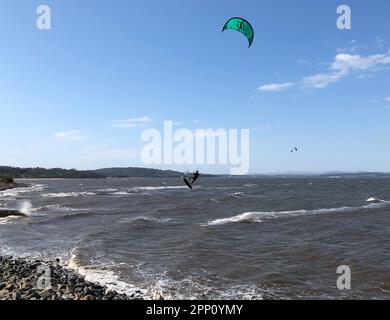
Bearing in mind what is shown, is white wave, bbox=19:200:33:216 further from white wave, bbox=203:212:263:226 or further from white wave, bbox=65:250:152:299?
white wave, bbox=65:250:152:299

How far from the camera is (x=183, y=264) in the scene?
1981 centimetres

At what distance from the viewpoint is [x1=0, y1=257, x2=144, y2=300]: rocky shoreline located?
13.6m

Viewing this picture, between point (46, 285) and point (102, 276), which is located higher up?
point (46, 285)

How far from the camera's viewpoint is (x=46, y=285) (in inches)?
597

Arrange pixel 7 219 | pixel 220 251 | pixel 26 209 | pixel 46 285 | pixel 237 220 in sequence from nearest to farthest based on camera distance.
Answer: pixel 46 285 < pixel 220 251 < pixel 237 220 < pixel 7 219 < pixel 26 209

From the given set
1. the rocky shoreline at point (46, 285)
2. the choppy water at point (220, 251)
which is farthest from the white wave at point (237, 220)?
the rocky shoreline at point (46, 285)

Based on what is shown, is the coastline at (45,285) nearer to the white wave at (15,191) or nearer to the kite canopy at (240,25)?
the kite canopy at (240,25)

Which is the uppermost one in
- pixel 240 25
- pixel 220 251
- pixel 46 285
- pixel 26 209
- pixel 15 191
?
pixel 240 25

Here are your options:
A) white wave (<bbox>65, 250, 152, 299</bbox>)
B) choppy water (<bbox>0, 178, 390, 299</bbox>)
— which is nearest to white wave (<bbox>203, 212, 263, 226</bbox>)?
choppy water (<bbox>0, 178, 390, 299</bbox>)

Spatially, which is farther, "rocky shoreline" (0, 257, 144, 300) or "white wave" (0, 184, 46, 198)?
"white wave" (0, 184, 46, 198)

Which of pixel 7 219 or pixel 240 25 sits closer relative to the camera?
pixel 240 25

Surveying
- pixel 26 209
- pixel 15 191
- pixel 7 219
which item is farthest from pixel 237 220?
pixel 15 191

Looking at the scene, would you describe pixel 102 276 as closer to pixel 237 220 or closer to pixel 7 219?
pixel 237 220
